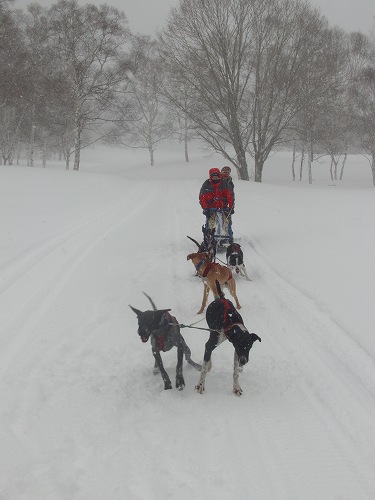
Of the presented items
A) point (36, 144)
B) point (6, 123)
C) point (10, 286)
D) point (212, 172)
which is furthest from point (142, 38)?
point (10, 286)

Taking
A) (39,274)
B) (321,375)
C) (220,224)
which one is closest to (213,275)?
(321,375)

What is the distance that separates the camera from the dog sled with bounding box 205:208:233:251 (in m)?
8.21

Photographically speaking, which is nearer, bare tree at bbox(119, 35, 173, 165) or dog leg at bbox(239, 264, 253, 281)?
dog leg at bbox(239, 264, 253, 281)

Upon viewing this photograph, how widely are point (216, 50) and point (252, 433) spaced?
61.5 feet

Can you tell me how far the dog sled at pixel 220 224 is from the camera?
821cm

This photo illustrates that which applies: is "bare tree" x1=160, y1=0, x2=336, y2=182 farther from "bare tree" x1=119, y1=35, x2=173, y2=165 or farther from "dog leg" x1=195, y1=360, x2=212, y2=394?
"dog leg" x1=195, y1=360, x2=212, y2=394

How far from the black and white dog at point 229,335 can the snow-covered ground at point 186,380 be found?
20cm

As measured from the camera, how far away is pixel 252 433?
122 inches

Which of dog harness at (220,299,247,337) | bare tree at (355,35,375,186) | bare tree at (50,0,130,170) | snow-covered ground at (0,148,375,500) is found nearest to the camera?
snow-covered ground at (0,148,375,500)

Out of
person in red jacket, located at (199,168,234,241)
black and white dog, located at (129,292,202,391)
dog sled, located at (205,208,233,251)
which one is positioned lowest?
black and white dog, located at (129,292,202,391)

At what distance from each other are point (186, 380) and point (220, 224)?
16.0 ft

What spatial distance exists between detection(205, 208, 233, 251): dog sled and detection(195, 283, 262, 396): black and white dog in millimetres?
4612

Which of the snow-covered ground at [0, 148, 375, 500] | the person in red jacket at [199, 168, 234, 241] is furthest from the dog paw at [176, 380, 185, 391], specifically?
the person in red jacket at [199, 168, 234, 241]

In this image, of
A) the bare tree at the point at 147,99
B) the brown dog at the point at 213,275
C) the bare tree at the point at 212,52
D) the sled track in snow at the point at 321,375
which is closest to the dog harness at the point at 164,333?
the sled track in snow at the point at 321,375
